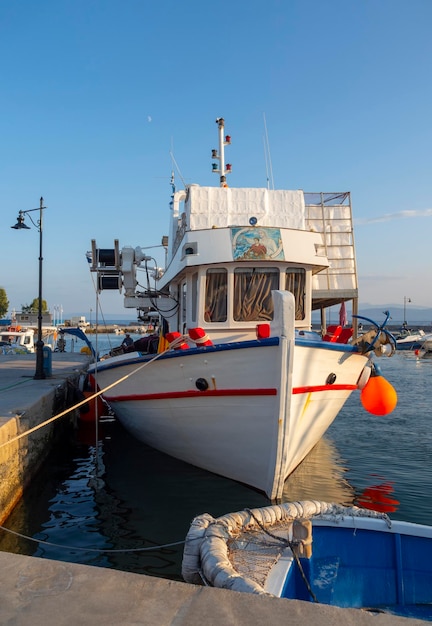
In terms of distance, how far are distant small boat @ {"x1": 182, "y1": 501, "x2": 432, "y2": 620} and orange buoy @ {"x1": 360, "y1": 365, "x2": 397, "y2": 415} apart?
2.85 m

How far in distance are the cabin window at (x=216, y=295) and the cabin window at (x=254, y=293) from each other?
0.19 m

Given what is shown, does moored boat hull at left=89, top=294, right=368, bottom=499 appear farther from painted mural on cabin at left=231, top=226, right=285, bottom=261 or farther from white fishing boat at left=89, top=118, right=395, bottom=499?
painted mural on cabin at left=231, top=226, right=285, bottom=261

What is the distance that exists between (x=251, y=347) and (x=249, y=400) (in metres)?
0.77

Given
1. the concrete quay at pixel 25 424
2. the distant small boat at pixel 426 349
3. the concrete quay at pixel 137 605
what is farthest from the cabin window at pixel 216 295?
the distant small boat at pixel 426 349

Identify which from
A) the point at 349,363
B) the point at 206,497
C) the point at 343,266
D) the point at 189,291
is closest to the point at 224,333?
the point at 189,291

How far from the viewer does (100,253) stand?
1237 centimetres

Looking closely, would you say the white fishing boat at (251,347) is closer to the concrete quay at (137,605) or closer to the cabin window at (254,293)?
the cabin window at (254,293)

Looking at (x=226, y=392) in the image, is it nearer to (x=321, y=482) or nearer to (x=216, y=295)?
(x=216, y=295)

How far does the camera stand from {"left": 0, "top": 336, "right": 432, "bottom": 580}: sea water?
6309 millimetres

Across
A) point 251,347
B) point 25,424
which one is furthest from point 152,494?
point 251,347

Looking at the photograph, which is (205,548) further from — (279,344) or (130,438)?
(130,438)

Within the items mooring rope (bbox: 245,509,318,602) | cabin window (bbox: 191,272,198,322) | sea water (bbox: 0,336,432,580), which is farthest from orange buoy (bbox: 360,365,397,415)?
mooring rope (bbox: 245,509,318,602)

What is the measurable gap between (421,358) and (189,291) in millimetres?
39876

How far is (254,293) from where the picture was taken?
8.60 metres
